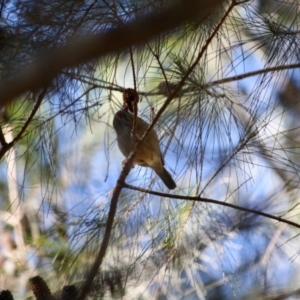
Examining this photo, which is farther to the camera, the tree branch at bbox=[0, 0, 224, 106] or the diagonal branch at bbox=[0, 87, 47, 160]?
the diagonal branch at bbox=[0, 87, 47, 160]

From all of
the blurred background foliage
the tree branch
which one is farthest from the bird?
the tree branch

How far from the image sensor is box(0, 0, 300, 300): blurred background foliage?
160 cm

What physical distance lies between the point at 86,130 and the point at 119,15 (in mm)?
528

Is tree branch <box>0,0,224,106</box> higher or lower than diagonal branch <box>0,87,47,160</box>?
lower

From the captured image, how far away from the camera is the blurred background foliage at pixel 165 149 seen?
160 cm

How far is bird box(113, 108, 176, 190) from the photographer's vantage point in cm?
177

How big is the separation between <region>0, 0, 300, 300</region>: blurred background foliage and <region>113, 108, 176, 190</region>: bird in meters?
0.02

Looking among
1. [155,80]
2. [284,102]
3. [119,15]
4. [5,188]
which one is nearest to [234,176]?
[284,102]

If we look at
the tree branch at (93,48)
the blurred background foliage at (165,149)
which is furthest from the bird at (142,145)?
the tree branch at (93,48)

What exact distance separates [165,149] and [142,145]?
4.1 inches

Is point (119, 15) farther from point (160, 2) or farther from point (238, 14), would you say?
point (238, 14)

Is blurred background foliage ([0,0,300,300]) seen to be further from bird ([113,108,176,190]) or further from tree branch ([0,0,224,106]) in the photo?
tree branch ([0,0,224,106])

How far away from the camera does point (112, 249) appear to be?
1.72m

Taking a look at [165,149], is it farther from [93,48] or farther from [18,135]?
[93,48]
